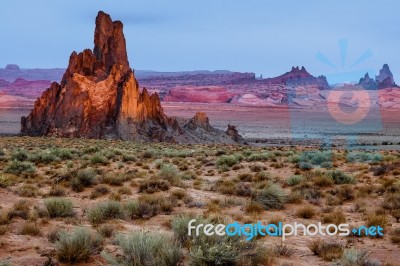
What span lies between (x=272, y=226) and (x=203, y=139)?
6111 cm

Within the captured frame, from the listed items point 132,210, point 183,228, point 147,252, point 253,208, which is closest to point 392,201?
point 253,208

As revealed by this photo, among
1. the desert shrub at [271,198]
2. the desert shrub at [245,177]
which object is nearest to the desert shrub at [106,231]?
the desert shrub at [271,198]

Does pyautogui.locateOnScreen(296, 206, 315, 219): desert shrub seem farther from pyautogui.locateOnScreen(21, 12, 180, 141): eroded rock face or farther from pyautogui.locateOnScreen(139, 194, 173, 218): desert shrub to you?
pyautogui.locateOnScreen(21, 12, 180, 141): eroded rock face

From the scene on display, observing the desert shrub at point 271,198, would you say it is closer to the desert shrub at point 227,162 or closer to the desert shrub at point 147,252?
the desert shrub at point 147,252

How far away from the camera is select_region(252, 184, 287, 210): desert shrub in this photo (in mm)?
10953

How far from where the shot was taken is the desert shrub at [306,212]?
995 centimetres

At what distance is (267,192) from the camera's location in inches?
446

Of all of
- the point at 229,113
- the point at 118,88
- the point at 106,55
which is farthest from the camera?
the point at 229,113

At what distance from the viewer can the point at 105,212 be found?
914cm

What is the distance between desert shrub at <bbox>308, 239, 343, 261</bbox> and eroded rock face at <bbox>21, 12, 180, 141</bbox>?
5401 cm

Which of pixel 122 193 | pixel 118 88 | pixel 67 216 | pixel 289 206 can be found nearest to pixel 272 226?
pixel 289 206

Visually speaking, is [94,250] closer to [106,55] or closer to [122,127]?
[122,127]

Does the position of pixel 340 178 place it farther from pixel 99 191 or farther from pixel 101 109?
pixel 101 109

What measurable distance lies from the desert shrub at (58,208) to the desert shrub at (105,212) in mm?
529
